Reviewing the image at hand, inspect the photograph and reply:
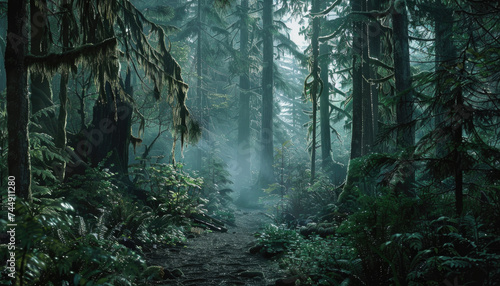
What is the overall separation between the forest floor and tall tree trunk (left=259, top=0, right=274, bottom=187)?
15030mm

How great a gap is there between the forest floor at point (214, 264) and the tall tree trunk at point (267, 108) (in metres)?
15.0

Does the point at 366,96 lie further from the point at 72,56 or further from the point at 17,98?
the point at 17,98

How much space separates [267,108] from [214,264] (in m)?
19.3

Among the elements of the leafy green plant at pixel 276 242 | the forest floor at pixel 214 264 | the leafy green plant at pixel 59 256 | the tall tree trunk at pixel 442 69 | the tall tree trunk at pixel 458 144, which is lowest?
the forest floor at pixel 214 264

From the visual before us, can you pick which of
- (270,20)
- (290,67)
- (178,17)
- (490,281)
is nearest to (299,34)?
(270,20)

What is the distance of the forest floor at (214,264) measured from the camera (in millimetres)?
5445

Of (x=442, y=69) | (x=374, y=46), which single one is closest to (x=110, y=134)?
(x=442, y=69)

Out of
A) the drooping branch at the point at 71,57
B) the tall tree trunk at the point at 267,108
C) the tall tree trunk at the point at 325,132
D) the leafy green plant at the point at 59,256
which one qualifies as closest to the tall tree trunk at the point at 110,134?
the drooping branch at the point at 71,57

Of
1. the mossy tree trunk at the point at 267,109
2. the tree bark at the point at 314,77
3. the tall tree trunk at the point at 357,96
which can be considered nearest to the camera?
the tall tree trunk at the point at 357,96

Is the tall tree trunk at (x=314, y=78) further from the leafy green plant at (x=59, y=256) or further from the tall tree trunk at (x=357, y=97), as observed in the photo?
the leafy green plant at (x=59, y=256)

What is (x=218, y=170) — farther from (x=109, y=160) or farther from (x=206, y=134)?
(x=109, y=160)

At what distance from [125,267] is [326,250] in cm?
337

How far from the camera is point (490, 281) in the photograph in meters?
3.49

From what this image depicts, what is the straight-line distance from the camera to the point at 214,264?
648cm
